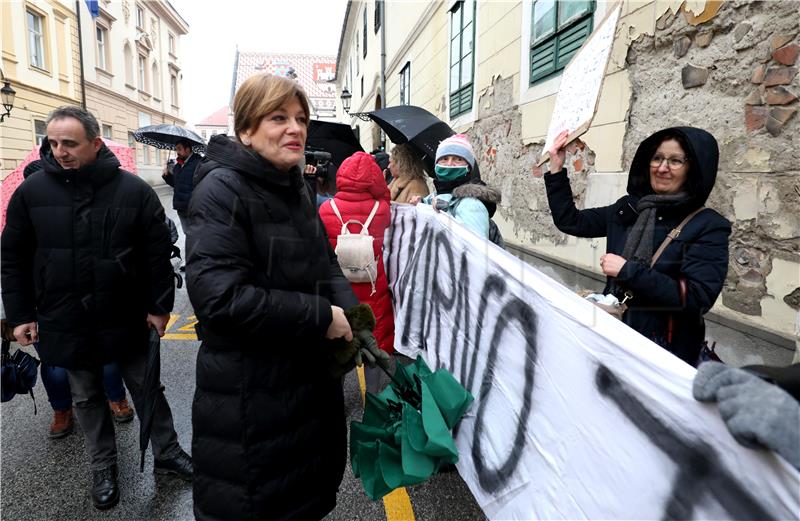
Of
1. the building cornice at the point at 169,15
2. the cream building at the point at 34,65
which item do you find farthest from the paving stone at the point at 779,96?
the building cornice at the point at 169,15

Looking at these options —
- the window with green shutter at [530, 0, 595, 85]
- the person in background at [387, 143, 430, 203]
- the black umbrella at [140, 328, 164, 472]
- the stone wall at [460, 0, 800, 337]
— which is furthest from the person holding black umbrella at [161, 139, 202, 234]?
the stone wall at [460, 0, 800, 337]

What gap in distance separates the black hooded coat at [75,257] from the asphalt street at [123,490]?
0.71m

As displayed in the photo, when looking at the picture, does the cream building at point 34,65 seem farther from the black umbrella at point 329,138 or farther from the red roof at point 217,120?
the red roof at point 217,120

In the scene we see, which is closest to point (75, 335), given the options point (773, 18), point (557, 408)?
point (557, 408)

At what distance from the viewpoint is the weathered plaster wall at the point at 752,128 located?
8.25ft

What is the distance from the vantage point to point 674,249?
1815 mm

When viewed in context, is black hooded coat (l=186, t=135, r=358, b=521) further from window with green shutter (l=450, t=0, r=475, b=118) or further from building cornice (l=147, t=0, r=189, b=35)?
building cornice (l=147, t=0, r=189, b=35)

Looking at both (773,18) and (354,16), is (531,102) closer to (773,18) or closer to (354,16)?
(773,18)

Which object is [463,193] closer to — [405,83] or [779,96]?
[779,96]

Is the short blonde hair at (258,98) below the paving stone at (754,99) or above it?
below

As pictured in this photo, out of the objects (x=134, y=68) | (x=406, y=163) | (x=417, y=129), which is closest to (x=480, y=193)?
(x=406, y=163)

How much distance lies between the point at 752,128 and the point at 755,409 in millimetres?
2656

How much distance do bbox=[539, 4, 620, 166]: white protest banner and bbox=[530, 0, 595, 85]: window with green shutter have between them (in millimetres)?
2790

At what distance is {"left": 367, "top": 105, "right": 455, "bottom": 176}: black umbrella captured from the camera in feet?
14.9
